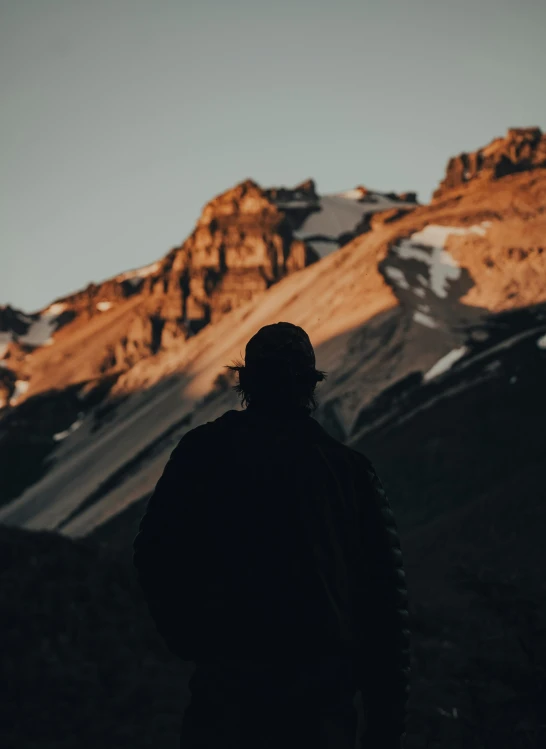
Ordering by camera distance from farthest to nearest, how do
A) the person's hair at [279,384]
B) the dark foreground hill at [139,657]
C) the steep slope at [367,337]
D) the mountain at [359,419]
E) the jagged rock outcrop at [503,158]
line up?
the jagged rock outcrop at [503,158] → the steep slope at [367,337] → the mountain at [359,419] → the dark foreground hill at [139,657] → the person's hair at [279,384]

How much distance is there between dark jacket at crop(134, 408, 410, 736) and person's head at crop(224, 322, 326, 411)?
0.39ft

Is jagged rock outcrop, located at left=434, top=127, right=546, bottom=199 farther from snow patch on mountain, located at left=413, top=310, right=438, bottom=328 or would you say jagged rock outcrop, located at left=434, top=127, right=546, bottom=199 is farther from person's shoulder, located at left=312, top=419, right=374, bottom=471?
person's shoulder, located at left=312, top=419, right=374, bottom=471

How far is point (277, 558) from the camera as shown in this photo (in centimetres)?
375

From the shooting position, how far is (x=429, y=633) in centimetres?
1692

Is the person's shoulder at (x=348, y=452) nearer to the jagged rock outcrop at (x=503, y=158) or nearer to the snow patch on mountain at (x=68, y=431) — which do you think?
the snow patch on mountain at (x=68, y=431)

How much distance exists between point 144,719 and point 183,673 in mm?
1748

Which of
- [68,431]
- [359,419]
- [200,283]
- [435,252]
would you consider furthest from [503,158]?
[359,419]

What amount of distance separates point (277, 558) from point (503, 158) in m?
137

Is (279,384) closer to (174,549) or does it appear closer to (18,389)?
(174,549)

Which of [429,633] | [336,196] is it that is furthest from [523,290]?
[336,196]

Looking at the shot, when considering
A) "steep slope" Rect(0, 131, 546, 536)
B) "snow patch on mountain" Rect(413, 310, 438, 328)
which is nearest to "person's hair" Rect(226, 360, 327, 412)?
"steep slope" Rect(0, 131, 546, 536)

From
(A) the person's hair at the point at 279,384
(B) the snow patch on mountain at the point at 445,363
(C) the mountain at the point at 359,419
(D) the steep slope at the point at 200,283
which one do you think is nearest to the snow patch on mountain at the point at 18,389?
(D) the steep slope at the point at 200,283

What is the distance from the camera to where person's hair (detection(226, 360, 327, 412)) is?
4055mm

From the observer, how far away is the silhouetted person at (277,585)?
3.68 m
